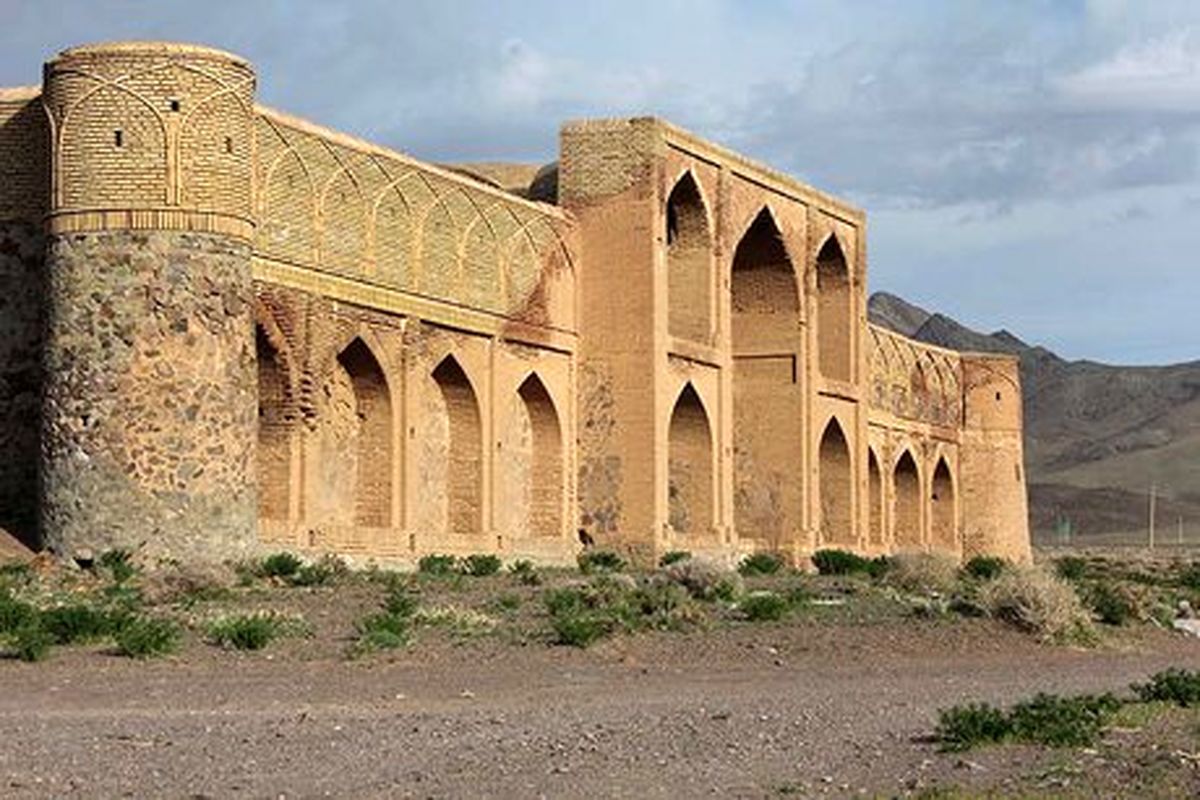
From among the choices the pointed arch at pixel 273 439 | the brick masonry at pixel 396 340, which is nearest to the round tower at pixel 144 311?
the brick masonry at pixel 396 340

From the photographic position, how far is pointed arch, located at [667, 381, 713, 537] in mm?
38844

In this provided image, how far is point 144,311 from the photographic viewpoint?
25.6 m

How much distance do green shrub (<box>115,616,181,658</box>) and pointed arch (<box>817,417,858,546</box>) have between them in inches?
1124

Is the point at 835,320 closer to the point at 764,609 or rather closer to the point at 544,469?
the point at 544,469

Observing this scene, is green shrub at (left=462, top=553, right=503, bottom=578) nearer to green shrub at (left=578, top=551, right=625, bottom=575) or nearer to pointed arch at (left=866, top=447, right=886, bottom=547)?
green shrub at (left=578, top=551, right=625, bottom=575)

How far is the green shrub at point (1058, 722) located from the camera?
1131 centimetres

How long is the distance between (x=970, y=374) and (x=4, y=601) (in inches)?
1639

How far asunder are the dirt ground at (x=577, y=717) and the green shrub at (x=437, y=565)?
7277 millimetres

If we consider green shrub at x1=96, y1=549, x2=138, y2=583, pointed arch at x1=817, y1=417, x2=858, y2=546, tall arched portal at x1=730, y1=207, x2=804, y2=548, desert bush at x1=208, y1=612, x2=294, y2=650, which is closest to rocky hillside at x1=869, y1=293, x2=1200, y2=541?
pointed arch at x1=817, y1=417, x2=858, y2=546

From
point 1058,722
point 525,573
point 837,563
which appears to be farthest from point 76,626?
point 837,563

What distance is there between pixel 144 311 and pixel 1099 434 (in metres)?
112

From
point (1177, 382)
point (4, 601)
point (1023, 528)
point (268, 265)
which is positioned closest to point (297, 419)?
point (268, 265)

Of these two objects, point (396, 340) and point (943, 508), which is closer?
point (396, 340)

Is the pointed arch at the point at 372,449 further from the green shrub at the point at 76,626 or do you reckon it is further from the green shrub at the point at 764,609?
the green shrub at the point at 76,626
